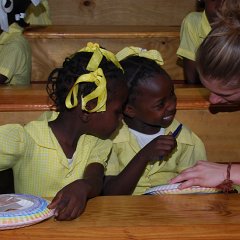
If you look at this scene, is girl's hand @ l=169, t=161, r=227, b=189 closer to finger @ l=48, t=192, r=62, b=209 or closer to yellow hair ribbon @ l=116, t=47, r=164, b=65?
finger @ l=48, t=192, r=62, b=209

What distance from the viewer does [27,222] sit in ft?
5.42

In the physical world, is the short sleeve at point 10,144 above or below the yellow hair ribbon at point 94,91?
below

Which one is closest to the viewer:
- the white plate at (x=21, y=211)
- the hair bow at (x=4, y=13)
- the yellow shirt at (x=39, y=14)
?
the white plate at (x=21, y=211)

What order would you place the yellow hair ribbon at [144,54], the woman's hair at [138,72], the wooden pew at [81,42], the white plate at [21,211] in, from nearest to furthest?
the white plate at [21,211], the woman's hair at [138,72], the yellow hair ribbon at [144,54], the wooden pew at [81,42]

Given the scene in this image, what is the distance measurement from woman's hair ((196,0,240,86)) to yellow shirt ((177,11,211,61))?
4.45 ft

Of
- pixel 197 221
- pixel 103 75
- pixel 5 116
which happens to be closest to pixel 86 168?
pixel 103 75

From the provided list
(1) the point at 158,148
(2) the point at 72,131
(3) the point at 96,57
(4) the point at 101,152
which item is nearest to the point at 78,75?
(3) the point at 96,57

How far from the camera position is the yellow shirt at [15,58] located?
368 cm

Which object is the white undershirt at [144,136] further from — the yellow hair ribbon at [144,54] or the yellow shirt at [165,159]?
the yellow hair ribbon at [144,54]

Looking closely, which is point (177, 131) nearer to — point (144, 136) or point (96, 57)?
point (144, 136)

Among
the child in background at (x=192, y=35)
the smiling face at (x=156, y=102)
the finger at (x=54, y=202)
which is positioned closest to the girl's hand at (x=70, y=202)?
the finger at (x=54, y=202)

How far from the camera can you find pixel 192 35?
12.6ft

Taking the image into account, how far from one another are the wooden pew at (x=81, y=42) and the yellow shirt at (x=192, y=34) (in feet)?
0.58

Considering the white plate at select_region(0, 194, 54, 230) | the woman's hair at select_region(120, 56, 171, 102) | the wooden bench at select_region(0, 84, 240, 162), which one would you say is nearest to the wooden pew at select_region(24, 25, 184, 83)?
the wooden bench at select_region(0, 84, 240, 162)
